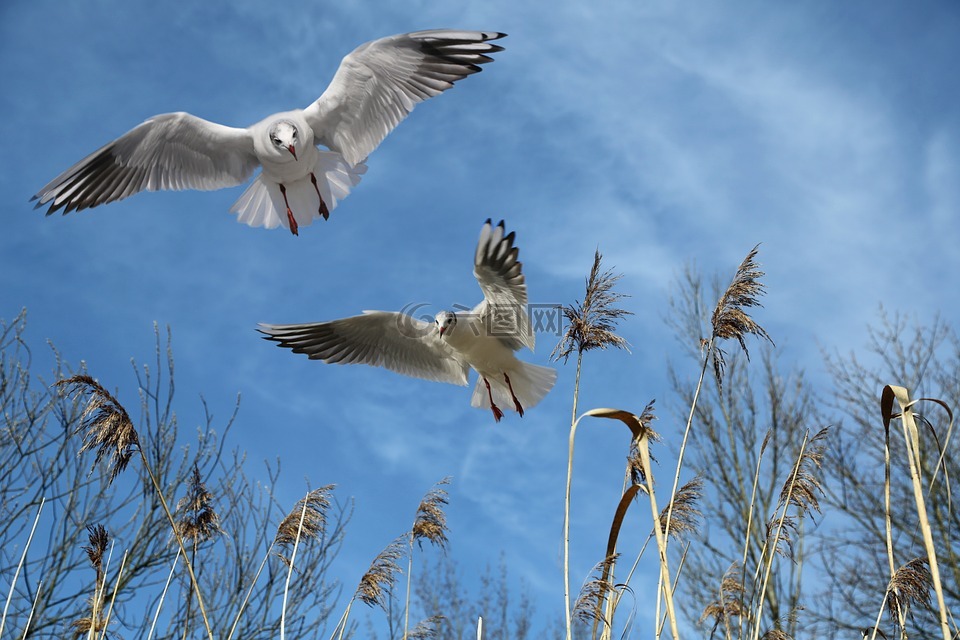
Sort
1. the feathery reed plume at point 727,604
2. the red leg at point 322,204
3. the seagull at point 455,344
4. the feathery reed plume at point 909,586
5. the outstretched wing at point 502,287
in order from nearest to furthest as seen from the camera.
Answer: the feathery reed plume at point 909,586 < the feathery reed plume at point 727,604 < the outstretched wing at point 502,287 < the seagull at point 455,344 < the red leg at point 322,204

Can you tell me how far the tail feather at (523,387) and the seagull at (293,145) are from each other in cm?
161

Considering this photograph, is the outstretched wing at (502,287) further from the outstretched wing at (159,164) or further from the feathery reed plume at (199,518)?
the outstretched wing at (159,164)

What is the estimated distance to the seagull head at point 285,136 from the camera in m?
5.68

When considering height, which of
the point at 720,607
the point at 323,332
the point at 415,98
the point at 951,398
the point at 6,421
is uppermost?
the point at 951,398

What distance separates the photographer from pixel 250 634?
807cm

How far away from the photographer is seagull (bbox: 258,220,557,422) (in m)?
4.95

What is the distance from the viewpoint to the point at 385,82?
589 centimetres

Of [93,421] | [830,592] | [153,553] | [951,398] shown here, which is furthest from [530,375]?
[951,398]

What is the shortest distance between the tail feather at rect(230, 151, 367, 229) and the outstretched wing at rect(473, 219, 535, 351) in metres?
1.65

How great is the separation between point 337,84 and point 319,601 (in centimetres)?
473

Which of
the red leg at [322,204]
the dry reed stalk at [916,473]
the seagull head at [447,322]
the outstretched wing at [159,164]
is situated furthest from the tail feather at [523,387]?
the dry reed stalk at [916,473]

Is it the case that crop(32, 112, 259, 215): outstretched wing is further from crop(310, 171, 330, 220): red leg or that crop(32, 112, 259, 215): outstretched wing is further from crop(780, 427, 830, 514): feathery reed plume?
crop(780, 427, 830, 514): feathery reed plume

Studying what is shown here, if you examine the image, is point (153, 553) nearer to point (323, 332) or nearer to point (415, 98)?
point (323, 332)

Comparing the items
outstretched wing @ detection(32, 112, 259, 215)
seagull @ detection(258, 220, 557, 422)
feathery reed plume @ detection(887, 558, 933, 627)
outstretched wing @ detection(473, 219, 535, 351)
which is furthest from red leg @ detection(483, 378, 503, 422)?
feathery reed plume @ detection(887, 558, 933, 627)
